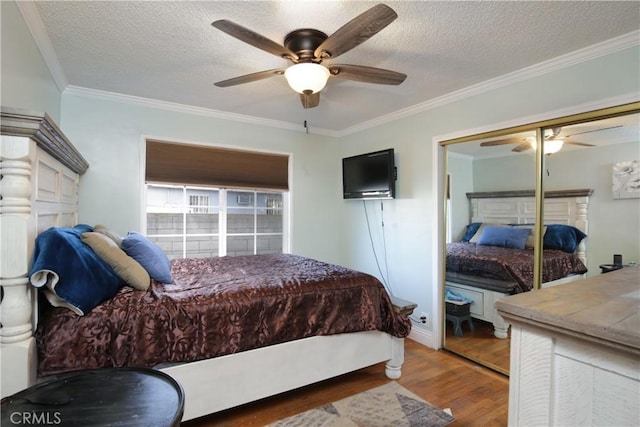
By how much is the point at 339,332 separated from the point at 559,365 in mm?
Result: 1596

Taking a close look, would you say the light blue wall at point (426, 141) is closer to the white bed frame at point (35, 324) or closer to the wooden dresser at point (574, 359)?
the white bed frame at point (35, 324)

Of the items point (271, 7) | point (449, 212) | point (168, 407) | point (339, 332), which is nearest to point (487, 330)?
point (449, 212)

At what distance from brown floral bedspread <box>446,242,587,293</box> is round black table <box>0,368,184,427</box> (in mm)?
2604

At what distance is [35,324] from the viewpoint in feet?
4.69

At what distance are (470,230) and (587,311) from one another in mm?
2334

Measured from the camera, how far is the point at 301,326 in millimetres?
2135

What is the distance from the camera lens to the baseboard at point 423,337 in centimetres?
320

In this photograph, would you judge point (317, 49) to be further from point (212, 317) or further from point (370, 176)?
point (370, 176)

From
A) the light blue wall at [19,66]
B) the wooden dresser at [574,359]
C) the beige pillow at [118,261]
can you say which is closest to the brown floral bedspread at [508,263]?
the wooden dresser at [574,359]

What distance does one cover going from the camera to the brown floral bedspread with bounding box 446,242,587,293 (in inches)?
96.2

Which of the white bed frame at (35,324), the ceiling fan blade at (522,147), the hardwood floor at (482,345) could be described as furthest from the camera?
the hardwood floor at (482,345)

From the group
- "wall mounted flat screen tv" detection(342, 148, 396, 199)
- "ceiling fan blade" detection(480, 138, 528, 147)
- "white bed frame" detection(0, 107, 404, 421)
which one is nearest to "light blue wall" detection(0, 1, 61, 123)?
"white bed frame" detection(0, 107, 404, 421)

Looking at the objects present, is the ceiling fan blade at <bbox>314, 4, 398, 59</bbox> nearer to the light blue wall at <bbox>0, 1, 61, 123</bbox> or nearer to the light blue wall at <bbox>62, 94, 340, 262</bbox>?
the light blue wall at <bbox>0, 1, 61, 123</bbox>

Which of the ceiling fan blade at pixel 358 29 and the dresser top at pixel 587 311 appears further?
the ceiling fan blade at pixel 358 29
